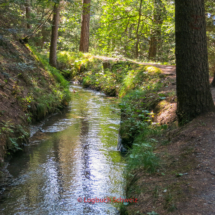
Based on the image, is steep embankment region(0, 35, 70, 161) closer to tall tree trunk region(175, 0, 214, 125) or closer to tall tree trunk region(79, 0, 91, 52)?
tall tree trunk region(175, 0, 214, 125)

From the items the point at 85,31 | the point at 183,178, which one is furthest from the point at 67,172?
the point at 85,31

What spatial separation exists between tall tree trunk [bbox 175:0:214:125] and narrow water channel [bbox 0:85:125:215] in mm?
2113

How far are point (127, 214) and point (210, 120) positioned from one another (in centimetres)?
261

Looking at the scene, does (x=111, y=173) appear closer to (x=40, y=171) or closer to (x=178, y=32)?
(x=40, y=171)

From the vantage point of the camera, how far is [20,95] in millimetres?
7160

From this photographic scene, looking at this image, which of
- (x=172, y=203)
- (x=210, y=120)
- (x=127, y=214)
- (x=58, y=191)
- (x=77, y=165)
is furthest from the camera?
(x=77, y=165)

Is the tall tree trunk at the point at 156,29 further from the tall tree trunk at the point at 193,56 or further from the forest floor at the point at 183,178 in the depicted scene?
the forest floor at the point at 183,178

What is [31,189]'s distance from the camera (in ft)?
13.6

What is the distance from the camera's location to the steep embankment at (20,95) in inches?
210

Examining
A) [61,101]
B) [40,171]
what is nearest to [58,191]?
[40,171]

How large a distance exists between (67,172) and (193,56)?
3.54 meters

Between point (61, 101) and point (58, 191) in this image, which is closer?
point (58, 191)

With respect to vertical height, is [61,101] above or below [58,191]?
above

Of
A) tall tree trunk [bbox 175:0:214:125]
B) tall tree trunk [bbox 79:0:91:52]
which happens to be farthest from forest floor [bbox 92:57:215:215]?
tall tree trunk [bbox 79:0:91:52]
